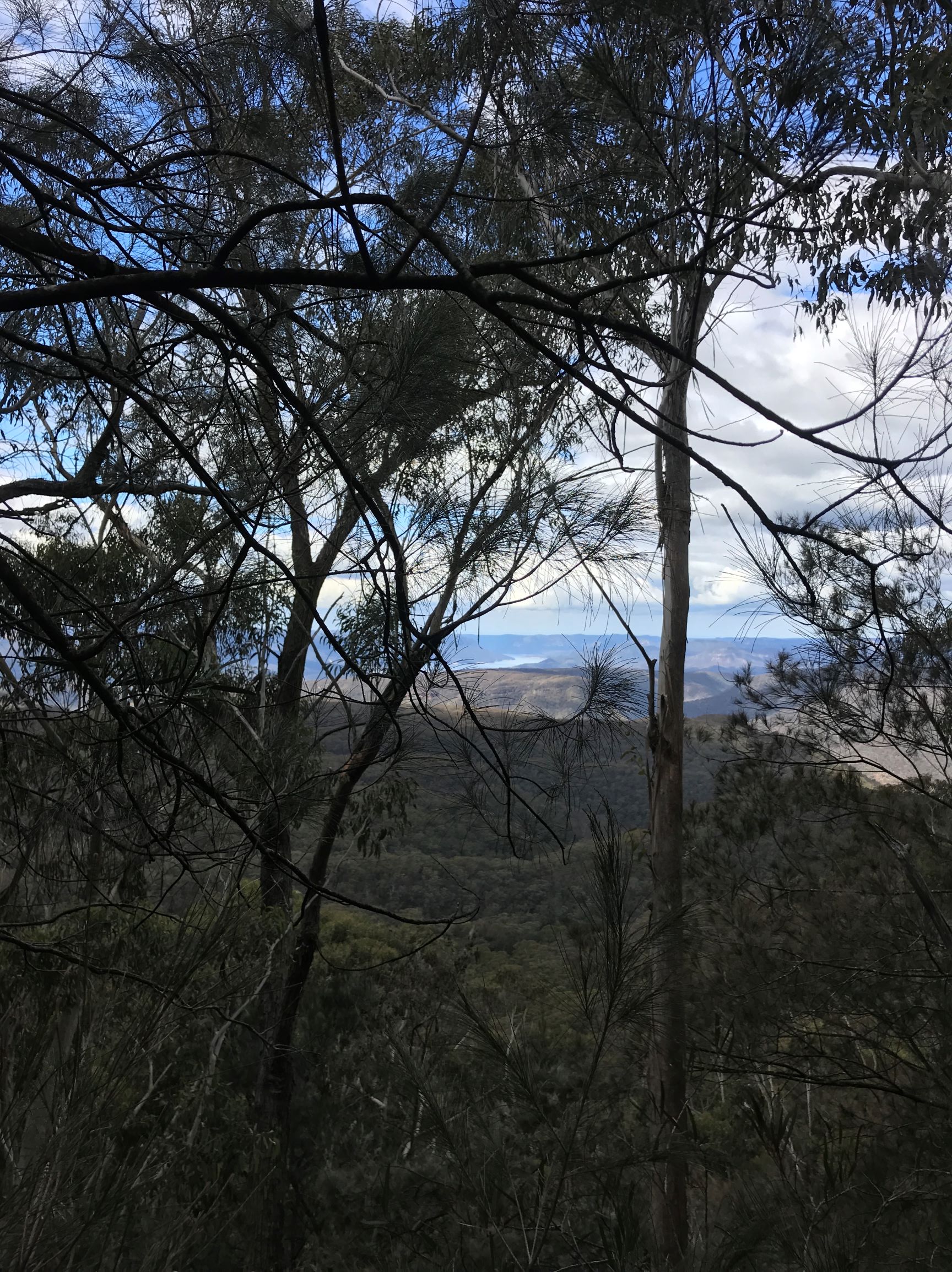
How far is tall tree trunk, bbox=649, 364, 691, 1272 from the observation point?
3520 mm

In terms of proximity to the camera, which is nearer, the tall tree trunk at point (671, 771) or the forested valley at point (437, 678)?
the forested valley at point (437, 678)

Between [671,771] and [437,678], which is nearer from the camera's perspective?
[437,678]

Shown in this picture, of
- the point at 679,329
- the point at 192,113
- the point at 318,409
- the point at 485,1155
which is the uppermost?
the point at 192,113

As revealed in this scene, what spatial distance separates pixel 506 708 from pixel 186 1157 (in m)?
2.77

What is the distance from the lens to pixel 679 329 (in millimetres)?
3258

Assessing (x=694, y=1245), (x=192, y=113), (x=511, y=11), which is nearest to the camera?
(x=511, y=11)

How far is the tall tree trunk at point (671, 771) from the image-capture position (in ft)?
11.5

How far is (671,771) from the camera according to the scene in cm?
423

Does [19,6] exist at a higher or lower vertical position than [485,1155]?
higher

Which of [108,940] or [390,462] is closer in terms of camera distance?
[390,462]

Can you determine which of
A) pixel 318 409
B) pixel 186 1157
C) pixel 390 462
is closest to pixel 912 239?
pixel 390 462

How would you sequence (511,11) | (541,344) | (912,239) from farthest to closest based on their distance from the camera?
(912,239) < (511,11) < (541,344)

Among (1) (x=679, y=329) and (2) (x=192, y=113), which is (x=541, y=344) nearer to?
(1) (x=679, y=329)

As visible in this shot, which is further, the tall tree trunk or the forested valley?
the tall tree trunk
